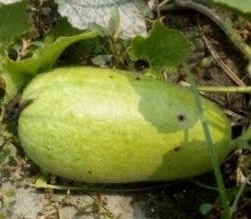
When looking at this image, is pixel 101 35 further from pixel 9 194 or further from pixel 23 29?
pixel 9 194

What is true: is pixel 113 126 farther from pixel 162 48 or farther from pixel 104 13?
pixel 104 13

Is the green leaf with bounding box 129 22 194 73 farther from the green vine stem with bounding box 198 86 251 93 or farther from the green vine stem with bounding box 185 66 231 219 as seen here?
the green vine stem with bounding box 185 66 231 219

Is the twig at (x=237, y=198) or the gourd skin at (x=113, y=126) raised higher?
the gourd skin at (x=113, y=126)

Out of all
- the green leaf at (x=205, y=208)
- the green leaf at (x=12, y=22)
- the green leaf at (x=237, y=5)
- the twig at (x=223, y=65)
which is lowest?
the green leaf at (x=205, y=208)

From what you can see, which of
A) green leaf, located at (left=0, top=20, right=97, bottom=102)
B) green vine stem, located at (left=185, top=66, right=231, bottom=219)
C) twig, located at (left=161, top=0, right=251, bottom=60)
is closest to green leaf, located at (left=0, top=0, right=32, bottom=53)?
green leaf, located at (left=0, top=20, right=97, bottom=102)

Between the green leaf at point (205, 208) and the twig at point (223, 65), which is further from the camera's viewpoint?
the twig at point (223, 65)

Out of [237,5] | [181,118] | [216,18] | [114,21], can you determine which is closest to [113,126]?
[181,118]

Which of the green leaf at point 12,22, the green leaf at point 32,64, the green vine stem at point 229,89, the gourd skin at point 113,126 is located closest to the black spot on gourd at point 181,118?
the gourd skin at point 113,126

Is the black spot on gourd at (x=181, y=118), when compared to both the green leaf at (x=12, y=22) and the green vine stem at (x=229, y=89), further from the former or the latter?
the green leaf at (x=12, y=22)
